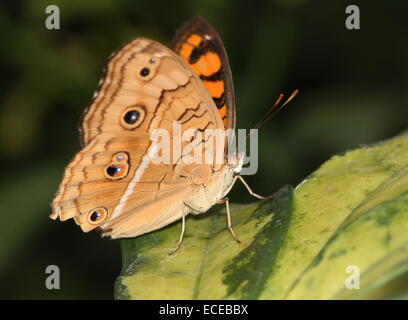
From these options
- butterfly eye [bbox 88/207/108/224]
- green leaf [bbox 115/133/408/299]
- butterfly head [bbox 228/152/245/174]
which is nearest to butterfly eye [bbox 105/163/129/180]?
butterfly eye [bbox 88/207/108/224]

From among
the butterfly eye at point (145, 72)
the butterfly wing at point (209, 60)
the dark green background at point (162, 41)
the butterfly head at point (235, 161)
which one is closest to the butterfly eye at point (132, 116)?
the butterfly eye at point (145, 72)

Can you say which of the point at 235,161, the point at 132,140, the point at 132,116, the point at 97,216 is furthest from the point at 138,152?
the point at 235,161

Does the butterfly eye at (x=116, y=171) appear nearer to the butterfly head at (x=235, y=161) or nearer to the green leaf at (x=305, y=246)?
the green leaf at (x=305, y=246)

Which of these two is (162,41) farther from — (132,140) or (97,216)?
(97,216)

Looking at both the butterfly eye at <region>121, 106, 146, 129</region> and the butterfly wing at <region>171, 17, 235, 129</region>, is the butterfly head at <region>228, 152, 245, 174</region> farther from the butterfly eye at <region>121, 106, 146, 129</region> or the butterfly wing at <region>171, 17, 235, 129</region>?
the butterfly eye at <region>121, 106, 146, 129</region>

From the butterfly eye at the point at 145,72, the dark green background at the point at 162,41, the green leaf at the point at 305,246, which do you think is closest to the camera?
the green leaf at the point at 305,246

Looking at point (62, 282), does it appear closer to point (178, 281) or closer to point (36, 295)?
point (36, 295)
